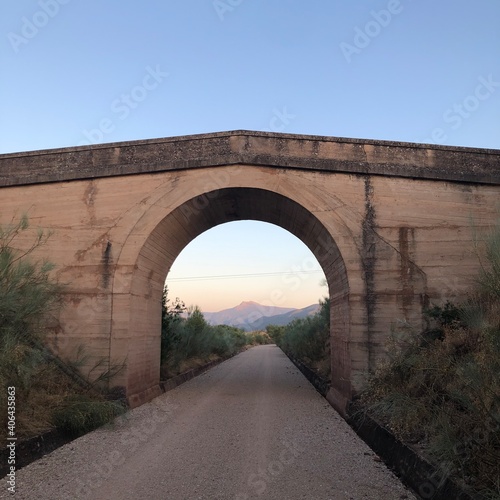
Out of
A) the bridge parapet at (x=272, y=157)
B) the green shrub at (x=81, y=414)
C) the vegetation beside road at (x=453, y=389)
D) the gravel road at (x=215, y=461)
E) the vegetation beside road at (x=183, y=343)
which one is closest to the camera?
the vegetation beside road at (x=453, y=389)

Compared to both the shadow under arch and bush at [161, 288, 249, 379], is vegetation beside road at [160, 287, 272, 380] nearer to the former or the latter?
bush at [161, 288, 249, 379]

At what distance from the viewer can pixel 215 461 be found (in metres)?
5.62

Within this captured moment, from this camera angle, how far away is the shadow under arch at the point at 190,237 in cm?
970

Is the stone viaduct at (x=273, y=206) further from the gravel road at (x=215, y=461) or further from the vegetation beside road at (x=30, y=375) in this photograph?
the gravel road at (x=215, y=461)

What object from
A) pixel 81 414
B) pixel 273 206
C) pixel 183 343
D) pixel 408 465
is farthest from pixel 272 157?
pixel 183 343

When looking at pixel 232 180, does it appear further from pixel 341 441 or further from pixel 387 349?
pixel 341 441

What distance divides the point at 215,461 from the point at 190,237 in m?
7.31

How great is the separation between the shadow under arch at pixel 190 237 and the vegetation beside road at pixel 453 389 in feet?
5.03

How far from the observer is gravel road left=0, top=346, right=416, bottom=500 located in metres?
4.60

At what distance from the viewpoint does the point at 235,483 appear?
4.83 m

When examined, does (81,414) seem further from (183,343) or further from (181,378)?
(183,343)

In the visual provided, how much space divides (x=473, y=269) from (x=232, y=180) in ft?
18.0

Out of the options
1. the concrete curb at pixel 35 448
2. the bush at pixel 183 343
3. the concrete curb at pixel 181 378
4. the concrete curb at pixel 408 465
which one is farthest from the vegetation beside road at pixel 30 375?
the bush at pixel 183 343

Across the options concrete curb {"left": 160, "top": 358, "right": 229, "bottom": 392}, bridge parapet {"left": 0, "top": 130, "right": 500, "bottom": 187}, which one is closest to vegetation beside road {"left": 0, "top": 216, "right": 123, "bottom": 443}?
bridge parapet {"left": 0, "top": 130, "right": 500, "bottom": 187}
